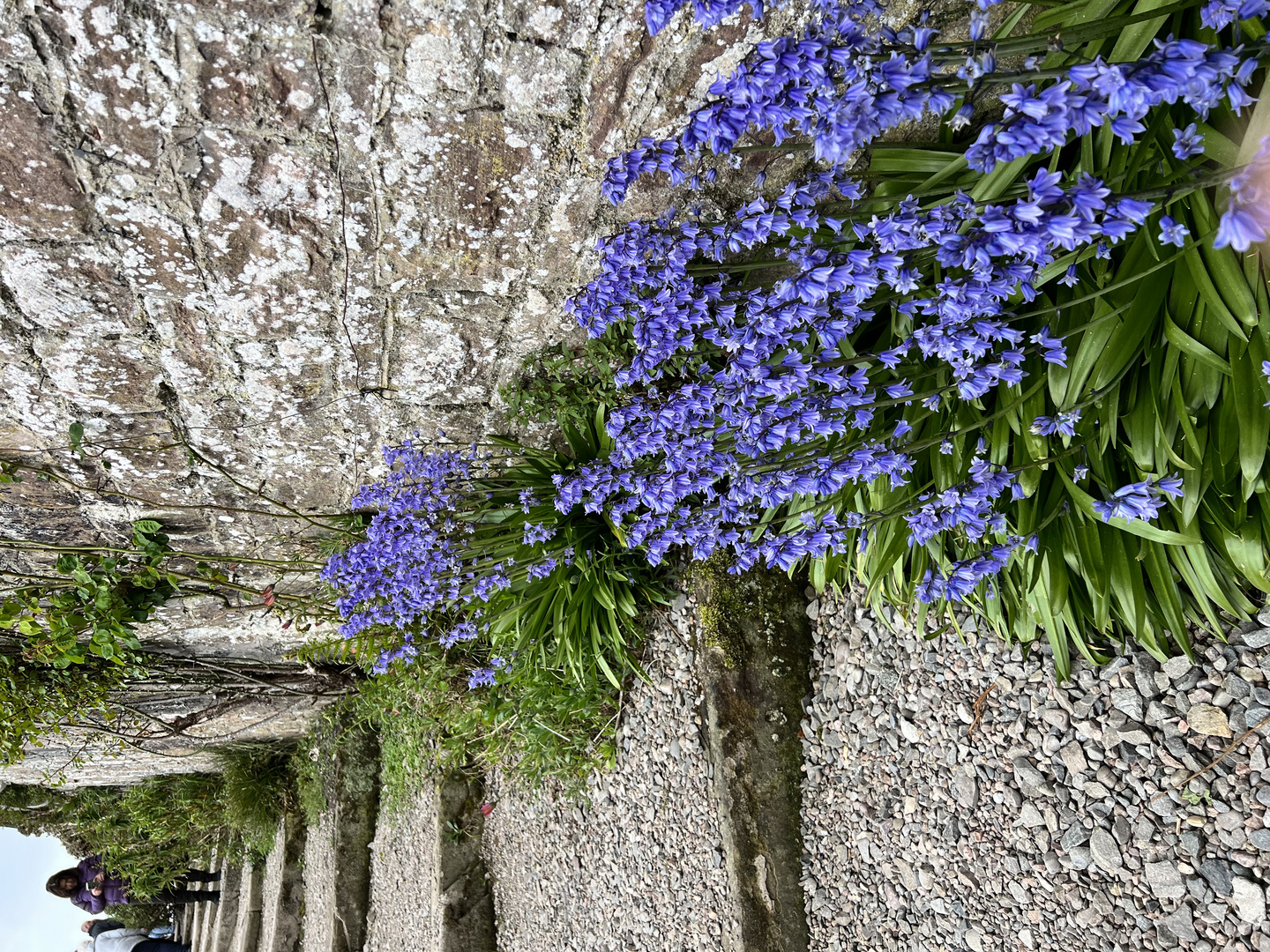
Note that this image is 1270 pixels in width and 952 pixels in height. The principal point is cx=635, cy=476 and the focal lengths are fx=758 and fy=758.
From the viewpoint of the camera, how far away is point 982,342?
1663 millimetres

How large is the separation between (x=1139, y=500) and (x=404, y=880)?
17.2ft

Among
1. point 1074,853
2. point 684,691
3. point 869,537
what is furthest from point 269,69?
point 1074,853

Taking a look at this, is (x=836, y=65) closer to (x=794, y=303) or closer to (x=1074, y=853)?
(x=794, y=303)

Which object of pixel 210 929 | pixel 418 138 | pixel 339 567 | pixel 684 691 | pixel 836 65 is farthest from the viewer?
pixel 210 929

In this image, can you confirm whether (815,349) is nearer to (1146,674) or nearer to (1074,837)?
(1146,674)

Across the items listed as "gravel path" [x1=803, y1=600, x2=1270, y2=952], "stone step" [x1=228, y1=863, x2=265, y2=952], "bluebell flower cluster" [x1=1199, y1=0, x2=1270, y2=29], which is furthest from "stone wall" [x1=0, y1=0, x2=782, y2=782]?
"stone step" [x1=228, y1=863, x2=265, y2=952]

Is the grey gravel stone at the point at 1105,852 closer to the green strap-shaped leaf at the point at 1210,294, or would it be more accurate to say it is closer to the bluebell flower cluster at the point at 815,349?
the bluebell flower cluster at the point at 815,349

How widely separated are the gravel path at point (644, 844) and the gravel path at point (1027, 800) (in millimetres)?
445

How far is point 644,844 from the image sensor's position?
3.22 m

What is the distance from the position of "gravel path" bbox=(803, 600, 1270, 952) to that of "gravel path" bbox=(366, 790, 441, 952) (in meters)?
2.93

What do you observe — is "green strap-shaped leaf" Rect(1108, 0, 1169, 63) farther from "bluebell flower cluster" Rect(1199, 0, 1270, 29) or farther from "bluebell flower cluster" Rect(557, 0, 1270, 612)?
"bluebell flower cluster" Rect(1199, 0, 1270, 29)

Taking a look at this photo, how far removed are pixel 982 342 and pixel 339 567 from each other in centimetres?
272

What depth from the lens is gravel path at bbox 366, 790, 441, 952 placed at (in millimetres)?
4668

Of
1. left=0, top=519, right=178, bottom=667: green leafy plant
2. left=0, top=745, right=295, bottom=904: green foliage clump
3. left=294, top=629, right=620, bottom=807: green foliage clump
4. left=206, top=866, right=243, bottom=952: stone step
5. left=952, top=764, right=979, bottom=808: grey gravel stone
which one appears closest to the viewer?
left=952, top=764, right=979, bottom=808: grey gravel stone
